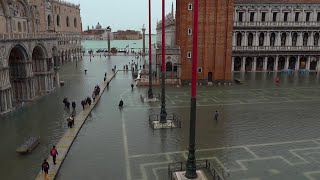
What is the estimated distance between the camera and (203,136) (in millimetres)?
27766

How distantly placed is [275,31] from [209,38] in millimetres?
20599

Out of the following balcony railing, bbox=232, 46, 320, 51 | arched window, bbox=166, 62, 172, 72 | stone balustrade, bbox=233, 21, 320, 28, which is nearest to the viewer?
arched window, bbox=166, 62, 172, 72

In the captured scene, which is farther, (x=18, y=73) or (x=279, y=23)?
(x=279, y=23)

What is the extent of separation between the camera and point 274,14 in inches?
2532

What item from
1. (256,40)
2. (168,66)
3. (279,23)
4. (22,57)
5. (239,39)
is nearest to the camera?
(22,57)

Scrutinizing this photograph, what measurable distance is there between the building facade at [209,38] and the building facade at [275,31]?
44.2 feet

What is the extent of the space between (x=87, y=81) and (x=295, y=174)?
1729 inches

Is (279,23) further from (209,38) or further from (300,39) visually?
(209,38)

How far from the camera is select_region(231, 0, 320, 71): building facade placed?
6341 cm

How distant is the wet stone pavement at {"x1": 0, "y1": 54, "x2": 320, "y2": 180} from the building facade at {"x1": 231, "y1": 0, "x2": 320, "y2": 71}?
19493 millimetres

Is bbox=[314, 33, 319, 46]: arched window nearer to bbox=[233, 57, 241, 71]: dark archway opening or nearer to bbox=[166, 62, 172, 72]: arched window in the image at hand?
bbox=[233, 57, 241, 71]: dark archway opening

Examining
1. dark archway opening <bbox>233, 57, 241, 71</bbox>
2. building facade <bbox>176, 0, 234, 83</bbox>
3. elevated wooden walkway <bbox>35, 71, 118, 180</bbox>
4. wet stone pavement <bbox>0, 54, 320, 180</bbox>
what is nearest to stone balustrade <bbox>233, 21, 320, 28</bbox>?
dark archway opening <bbox>233, 57, 241, 71</bbox>

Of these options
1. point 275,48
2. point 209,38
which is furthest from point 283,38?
point 209,38

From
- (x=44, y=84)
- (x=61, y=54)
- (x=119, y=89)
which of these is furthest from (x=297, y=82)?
(x=61, y=54)
